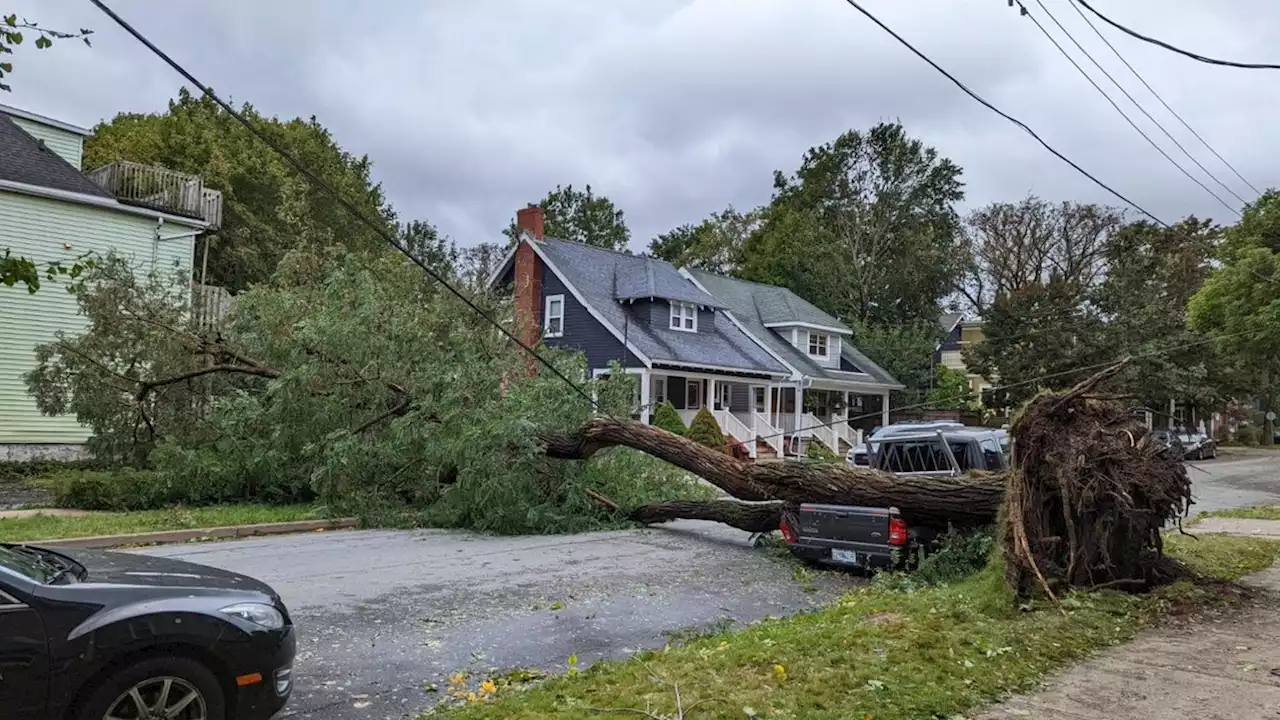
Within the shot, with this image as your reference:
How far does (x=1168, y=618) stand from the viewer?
701cm

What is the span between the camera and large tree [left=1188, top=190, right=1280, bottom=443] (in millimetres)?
23828

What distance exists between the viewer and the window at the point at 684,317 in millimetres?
31812

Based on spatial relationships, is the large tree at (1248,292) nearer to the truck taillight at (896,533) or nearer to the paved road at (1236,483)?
the paved road at (1236,483)

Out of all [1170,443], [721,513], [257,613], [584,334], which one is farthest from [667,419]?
[257,613]

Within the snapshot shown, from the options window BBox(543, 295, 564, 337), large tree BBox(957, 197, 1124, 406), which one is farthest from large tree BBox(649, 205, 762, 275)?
window BBox(543, 295, 564, 337)

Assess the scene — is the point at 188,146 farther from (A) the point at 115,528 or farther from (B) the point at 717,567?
(B) the point at 717,567

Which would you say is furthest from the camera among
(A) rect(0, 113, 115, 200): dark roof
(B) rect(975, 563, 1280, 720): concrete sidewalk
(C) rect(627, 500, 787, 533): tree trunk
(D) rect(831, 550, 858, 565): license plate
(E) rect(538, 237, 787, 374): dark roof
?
(E) rect(538, 237, 787, 374): dark roof

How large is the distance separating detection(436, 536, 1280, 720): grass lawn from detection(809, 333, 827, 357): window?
3013cm

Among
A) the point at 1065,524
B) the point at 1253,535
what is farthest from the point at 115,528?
the point at 1253,535

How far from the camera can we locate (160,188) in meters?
23.1

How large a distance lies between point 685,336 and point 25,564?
2807cm

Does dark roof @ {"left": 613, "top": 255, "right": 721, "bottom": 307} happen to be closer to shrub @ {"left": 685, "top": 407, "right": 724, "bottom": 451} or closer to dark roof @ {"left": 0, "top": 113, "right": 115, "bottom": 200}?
shrub @ {"left": 685, "top": 407, "right": 724, "bottom": 451}

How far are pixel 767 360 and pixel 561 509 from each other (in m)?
21.7

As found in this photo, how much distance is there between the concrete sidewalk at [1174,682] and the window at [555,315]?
2465cm
